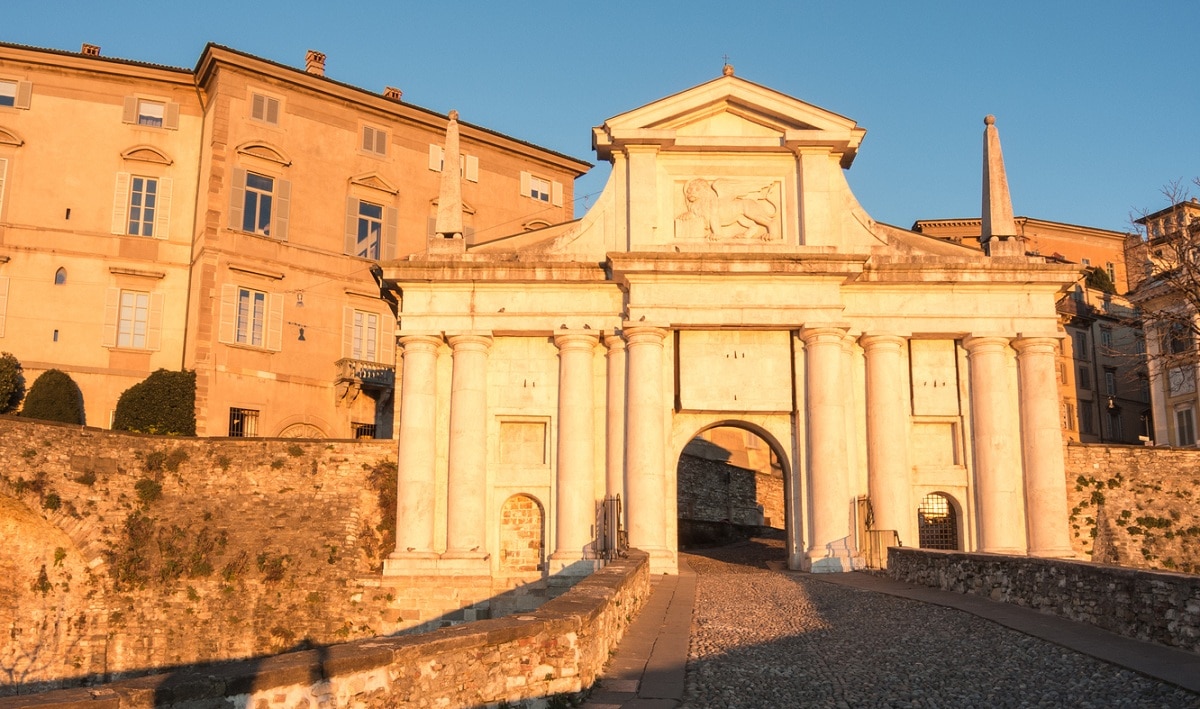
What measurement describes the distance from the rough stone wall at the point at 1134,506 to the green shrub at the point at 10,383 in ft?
103

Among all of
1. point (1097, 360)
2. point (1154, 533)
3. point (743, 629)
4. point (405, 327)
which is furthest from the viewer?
point (1097, 360)

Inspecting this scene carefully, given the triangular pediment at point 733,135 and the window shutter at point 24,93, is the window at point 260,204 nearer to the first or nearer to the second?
the window shutter at point 24,93

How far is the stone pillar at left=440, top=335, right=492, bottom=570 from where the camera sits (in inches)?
1128

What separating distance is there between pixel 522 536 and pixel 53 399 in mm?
15627

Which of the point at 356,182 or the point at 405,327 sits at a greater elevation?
the point at 356,182

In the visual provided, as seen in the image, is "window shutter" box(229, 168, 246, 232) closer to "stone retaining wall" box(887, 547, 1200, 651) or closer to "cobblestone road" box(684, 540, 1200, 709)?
"cobblestone road" box(684, 540, 1200, 709)

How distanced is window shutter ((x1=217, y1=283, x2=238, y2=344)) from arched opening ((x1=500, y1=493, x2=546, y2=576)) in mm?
12768

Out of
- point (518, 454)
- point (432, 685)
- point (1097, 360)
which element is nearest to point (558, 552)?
point (518, 454)

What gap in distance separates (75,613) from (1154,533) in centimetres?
2908

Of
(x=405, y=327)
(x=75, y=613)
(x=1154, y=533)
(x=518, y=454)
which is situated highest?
(x=405, y=327)

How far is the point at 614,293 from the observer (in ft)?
97.1

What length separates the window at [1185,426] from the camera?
49.2 meters

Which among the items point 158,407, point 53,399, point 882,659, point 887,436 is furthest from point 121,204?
point 882,659

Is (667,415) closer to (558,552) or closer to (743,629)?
(558,552)
